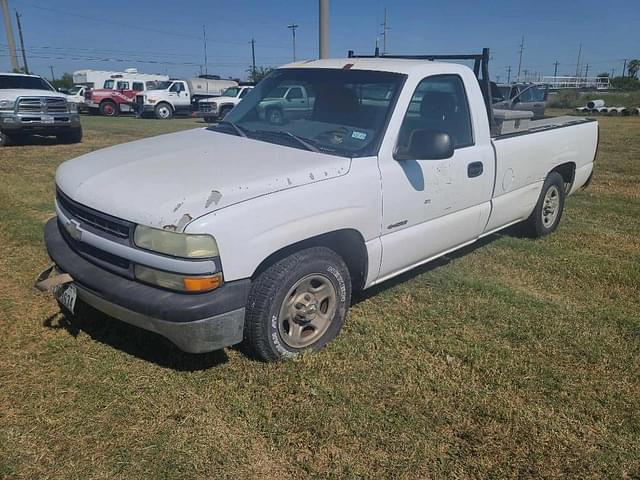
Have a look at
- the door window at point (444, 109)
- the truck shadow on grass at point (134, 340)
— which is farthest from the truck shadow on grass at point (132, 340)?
the door window at point (444, 109)

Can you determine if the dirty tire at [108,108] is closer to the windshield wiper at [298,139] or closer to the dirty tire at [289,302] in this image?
the windshield wiper at [298,139]

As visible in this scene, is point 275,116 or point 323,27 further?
point 323,27

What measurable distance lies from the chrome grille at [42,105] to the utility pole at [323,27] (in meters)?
6.28

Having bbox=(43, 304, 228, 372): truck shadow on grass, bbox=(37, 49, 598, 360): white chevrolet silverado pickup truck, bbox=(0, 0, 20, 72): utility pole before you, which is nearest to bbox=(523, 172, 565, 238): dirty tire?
bbox=(37, 49, 598, 360): white chevrolet silverado pickup truck

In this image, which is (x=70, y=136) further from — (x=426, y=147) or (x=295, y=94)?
(x=426, y=147)

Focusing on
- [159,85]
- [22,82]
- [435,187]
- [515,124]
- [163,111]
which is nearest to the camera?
[435,187]

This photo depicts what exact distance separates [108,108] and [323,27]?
22.3 metres

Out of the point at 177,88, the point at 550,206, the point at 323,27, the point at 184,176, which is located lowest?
the point at 550,206

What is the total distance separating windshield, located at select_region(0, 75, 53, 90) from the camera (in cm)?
1275

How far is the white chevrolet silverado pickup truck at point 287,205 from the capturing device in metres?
2.66

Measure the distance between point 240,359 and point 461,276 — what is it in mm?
2264

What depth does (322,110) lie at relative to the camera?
12.5 feet

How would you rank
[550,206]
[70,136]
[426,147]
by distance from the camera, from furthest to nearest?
[70,136] < [550,206] < [426,147]

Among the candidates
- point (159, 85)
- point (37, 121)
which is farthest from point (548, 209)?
point (159, 85)
